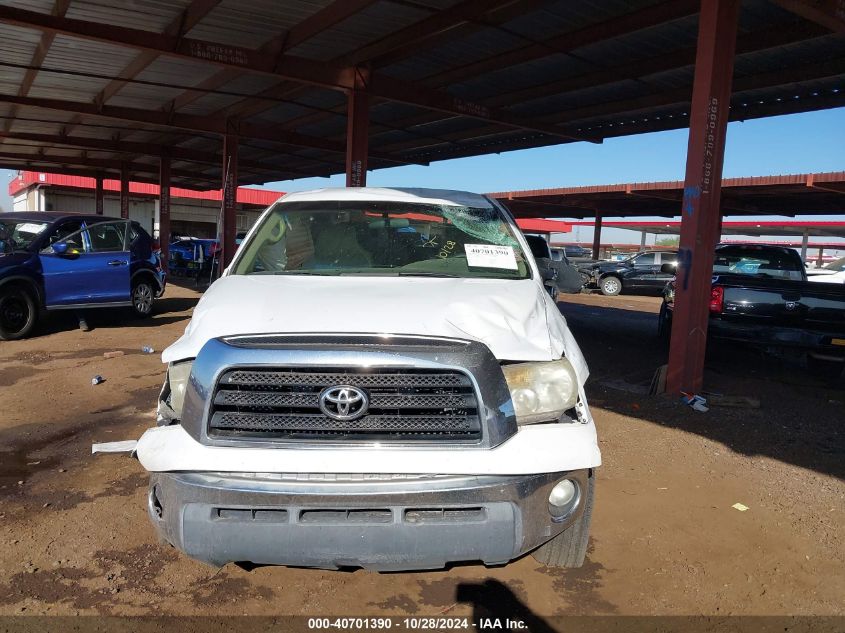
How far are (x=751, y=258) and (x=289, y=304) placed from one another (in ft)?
26.8

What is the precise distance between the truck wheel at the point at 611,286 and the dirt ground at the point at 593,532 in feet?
53.8

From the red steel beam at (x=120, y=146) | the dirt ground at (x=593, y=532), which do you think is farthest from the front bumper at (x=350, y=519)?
the red steel beam at (x=120, y=146)

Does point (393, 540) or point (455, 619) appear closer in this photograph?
point (393, 540)

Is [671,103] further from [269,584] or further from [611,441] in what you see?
[269,584]

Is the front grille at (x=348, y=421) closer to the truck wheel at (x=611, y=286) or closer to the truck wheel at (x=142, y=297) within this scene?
the truck wheel at (x=142, y=297)

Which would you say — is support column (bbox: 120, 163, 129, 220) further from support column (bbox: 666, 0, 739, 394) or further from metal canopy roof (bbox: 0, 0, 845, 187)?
support column (bbox: 666, 0, 739, 394)

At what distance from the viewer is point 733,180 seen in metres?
20.5

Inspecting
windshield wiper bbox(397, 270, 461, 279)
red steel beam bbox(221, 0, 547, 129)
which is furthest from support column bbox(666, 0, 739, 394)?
windshield wiper bbox(397, 270, 461, 279)

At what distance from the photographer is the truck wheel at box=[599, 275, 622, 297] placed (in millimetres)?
22545

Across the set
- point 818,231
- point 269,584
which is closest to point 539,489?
point 269,584

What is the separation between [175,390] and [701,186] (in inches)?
216

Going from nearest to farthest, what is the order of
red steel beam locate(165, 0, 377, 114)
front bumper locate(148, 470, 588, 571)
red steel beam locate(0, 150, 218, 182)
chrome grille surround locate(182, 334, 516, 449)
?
front bumper locate(148, 470, 588, 571)
chrome grille surround locate(182, 334, 516, 449)
red steel beam locate(165, 0, 377, 114)
red steel beam locate(0, 150, 218, 182)

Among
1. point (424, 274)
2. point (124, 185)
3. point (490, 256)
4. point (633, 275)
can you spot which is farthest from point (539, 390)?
point (124, 185)

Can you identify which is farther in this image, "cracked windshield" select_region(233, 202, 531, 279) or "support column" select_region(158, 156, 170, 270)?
"support column" select_region(158, 156, 170, 270)
